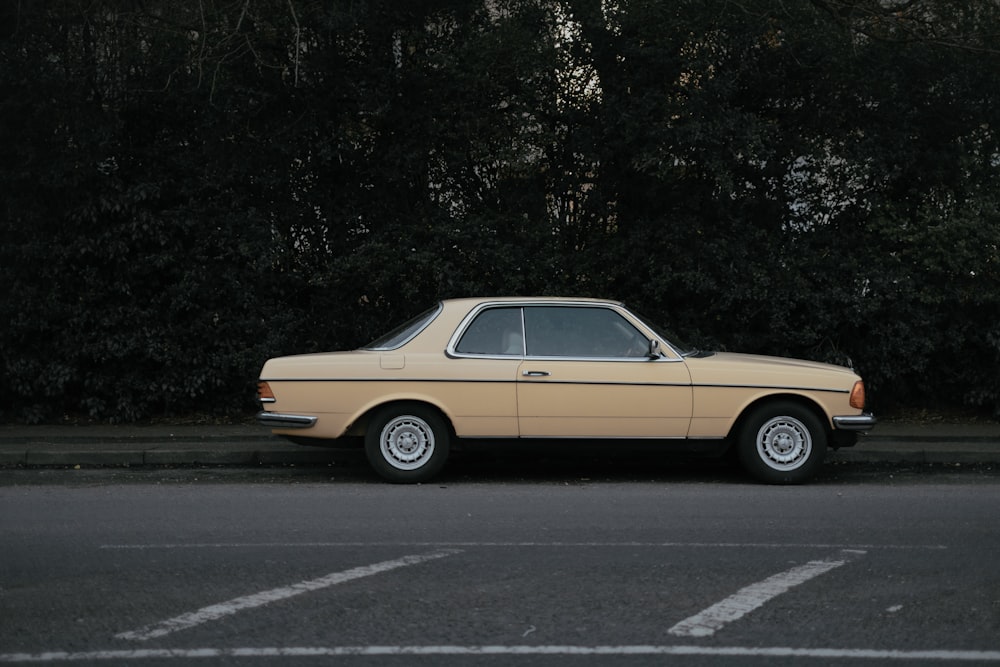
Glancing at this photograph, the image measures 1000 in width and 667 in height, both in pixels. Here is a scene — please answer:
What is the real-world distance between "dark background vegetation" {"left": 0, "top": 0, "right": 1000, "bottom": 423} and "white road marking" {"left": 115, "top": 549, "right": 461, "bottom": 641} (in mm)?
6691

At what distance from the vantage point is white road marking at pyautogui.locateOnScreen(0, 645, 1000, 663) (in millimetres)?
5266

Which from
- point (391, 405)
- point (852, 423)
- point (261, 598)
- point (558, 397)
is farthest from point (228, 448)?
point (261, 598)

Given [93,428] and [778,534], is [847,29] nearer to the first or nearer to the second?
[778,534]

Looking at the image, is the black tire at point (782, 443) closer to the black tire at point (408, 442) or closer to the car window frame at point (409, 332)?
the black tire at point (408, 442)

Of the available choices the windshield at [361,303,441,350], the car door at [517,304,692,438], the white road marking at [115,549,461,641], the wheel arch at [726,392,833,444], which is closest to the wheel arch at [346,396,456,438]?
the windshield at [361,303,441,350]

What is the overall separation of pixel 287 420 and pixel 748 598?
510cm

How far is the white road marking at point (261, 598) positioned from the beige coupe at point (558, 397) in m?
2.97

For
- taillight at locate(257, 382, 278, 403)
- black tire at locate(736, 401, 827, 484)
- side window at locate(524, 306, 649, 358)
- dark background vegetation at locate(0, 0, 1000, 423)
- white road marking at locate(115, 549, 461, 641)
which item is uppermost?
dark background vegetation at locate(0, 0, 1000, 423)

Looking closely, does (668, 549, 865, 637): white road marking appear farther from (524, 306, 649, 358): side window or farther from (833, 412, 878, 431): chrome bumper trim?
(524, 306, 649, 358): side window

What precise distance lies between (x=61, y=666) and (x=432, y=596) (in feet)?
5.93

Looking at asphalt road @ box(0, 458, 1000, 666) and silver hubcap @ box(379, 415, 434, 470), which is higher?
silver hubcap @ box(379, 415, 434, 470)

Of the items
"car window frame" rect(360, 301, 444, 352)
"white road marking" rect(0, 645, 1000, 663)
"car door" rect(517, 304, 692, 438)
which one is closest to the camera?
"white road marking" rect(0, 645, 1000, 663)

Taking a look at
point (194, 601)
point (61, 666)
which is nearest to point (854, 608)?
point (194, 601)

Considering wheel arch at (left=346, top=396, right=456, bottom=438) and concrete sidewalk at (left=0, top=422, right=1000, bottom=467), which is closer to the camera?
wheel arch at (left=346, top=396, right=456, bottom=438)
